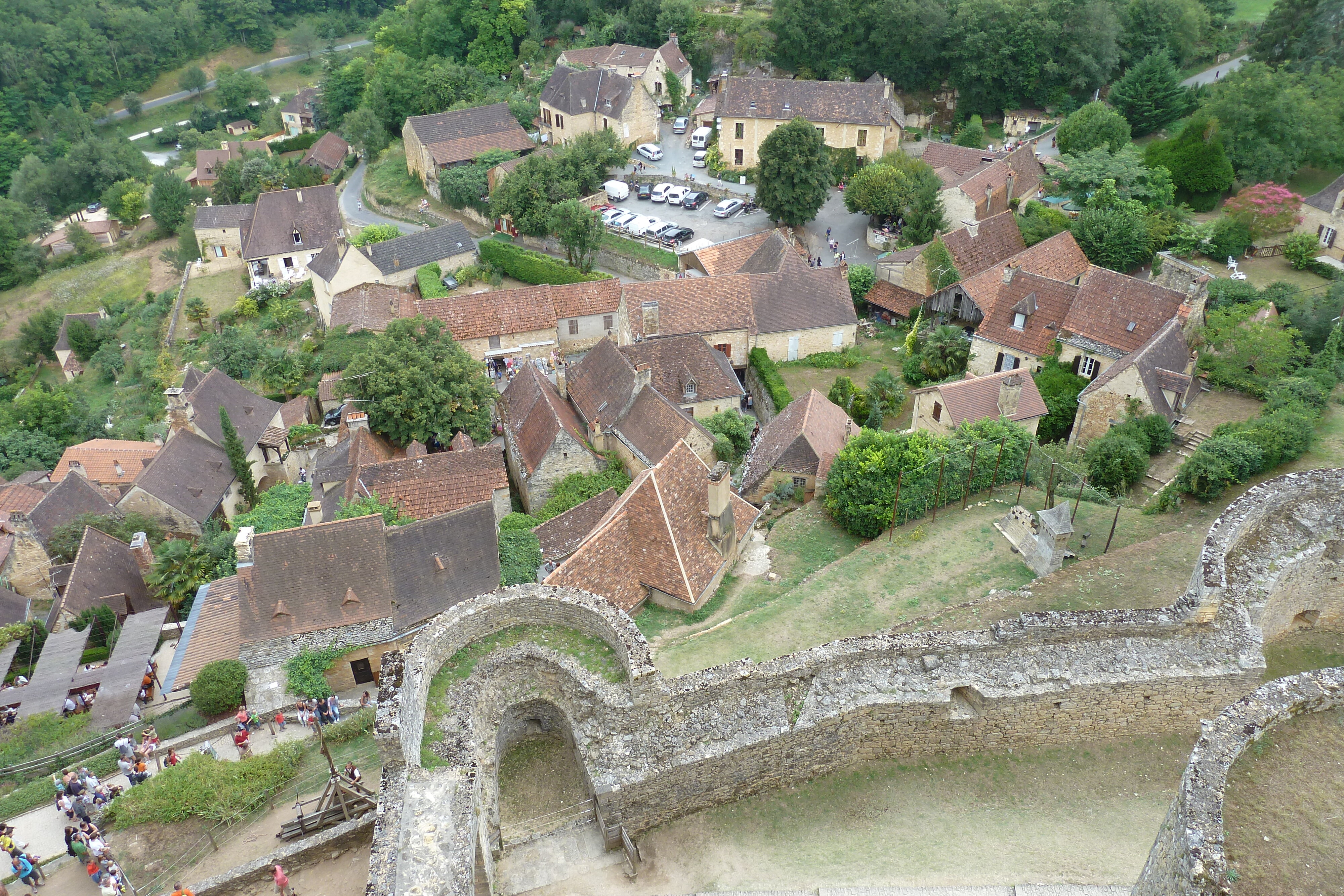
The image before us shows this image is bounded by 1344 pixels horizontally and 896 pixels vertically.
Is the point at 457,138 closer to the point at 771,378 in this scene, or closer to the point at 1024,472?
the point at 771,378

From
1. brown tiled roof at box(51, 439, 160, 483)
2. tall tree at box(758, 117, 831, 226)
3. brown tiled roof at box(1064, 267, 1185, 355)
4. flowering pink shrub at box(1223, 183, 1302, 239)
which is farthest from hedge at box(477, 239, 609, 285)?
flowering pink shrub at box(1223, 183, 1302, 239)

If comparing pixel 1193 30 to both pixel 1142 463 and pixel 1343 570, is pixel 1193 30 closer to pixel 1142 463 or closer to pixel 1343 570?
pixel 1142 463

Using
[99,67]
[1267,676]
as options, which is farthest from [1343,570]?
[99,67]

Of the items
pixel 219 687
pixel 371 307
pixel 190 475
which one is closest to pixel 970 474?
pixel 219 687

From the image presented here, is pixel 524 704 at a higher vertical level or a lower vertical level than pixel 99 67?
higher

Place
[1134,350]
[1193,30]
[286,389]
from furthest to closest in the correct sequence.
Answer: [1193,30], [286,389], [1134,350]

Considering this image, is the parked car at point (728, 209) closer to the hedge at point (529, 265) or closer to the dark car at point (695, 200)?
the dark car at point (695, 200)
